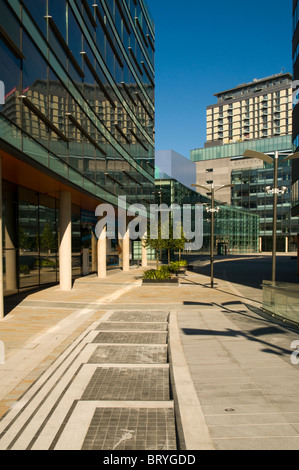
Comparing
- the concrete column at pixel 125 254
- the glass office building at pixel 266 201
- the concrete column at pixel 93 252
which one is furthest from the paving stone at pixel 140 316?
the glass office building at pixel 266 201

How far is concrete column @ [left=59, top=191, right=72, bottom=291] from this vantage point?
21.0m

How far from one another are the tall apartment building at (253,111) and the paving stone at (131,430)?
124091 mm

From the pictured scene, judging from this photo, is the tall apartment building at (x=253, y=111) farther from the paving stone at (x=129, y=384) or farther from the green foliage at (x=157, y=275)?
the paving stone at (x=129, y=384)

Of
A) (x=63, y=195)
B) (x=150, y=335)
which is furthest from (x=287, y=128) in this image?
(x=150, y=335)

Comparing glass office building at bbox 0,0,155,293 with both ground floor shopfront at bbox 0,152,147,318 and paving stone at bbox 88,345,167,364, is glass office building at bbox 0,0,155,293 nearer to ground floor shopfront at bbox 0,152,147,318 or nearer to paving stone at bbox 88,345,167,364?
ground floor shopfront at bbox 0,152,147,318

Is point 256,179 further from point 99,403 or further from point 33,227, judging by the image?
point 99,403

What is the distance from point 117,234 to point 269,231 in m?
65.1

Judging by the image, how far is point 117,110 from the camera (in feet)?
99.2

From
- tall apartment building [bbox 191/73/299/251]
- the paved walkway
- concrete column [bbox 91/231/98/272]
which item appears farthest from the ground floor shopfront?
tall apartment building [bbox 191/73/299/251]

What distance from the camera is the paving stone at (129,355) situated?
8.66 m

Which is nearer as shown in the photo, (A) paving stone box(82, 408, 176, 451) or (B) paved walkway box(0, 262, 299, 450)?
(A) paving stone box(82, 408, 176, 451)

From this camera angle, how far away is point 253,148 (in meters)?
112

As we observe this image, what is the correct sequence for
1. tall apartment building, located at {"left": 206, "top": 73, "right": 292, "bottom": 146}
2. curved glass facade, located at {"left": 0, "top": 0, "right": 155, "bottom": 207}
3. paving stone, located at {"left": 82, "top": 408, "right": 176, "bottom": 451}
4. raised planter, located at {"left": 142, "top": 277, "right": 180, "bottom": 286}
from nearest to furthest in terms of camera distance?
paving stone, located at {"left": 82, "top": 408, "right": 176, "bottom": 451}, curved glass facade, located at {"left": 0, "top": 0, "right": 155, "bottom": 207}, raised planter, located at {"left": 142, "top": 277, "right": 180, "bottom": 286}, tall apartment building, located at {"left": 206, "top": 73, "right": 292, "bottom": 146}
